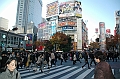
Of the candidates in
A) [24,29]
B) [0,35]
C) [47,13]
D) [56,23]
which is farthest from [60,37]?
[24,29]

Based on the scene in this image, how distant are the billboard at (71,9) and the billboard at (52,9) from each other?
3.43m

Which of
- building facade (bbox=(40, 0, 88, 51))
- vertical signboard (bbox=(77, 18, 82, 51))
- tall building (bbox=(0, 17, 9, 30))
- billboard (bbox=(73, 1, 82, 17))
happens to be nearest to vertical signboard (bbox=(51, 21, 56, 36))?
building facade (bbox=(40, 0, 88, 51))

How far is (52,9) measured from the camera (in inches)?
2825

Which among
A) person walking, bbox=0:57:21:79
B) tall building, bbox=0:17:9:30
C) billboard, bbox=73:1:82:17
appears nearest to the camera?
person walking, bbox=0:57:21:79

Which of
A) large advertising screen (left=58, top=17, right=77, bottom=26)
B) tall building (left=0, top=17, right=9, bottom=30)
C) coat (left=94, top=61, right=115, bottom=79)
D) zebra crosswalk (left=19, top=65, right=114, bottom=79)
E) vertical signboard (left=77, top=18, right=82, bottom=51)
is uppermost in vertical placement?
tall building (left=0, top=17, right=9, bottom=30)

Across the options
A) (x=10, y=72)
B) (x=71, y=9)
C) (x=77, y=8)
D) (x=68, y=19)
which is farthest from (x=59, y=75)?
(x=68, y=19)

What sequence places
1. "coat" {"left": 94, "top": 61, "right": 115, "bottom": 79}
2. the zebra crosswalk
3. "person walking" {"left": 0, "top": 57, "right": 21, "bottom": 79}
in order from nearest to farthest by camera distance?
"person walking" {"left": 0, "top": 57, "right": 21, "bottom": 79}, "coat" {"left": 94, "top": 61, "right": 115, "bottom": 79}, the zebra crosswalk

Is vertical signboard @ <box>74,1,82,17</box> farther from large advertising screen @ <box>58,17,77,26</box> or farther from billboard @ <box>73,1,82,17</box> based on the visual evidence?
large advertising screen @ <box>58,17,77,26</box>

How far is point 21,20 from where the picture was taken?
4380 inches

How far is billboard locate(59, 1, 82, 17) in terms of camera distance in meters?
65.1

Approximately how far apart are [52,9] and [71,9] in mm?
11945

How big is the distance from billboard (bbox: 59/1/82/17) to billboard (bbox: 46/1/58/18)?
3.43 meters

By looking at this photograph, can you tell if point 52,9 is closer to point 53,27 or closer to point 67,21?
point 53,27

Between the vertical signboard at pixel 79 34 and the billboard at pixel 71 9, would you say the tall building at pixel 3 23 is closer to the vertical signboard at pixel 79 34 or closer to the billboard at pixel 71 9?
the billboard at pixel 71 9
